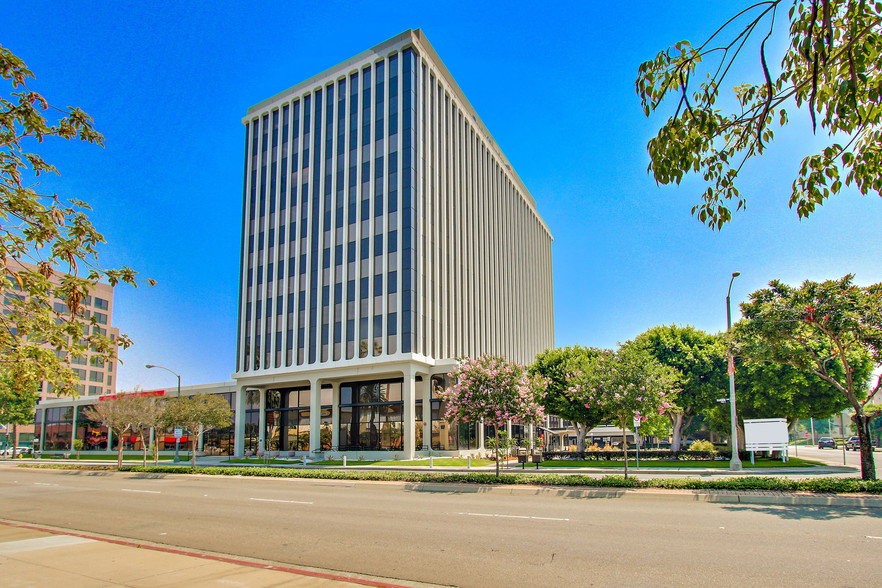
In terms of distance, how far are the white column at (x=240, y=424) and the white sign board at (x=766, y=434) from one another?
4287cm

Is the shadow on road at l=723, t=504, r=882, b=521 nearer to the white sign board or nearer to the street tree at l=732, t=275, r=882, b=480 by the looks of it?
the street tree at l=732, t=275, r=882, b=480

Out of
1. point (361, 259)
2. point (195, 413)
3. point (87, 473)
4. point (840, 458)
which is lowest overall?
point (840, 458)

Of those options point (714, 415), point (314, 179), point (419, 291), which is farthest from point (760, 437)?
point (314, 179)

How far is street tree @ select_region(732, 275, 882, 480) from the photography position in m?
20.4

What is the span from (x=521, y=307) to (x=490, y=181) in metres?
19.7

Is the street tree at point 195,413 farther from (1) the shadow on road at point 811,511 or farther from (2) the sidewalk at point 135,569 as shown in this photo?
(1) the shadow on road at point 811,511

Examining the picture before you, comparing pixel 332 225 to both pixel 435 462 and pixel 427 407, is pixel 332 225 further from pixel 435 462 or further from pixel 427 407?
pixel 435 462

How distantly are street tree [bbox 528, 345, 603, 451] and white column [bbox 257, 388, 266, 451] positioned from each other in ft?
85.3

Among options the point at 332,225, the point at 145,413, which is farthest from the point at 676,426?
the point at 145,413

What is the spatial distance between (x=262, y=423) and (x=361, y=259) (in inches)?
763

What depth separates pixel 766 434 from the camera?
33781 millimetres

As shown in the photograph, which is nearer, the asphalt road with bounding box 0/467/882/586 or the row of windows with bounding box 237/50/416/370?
the asphalt road with bounding box 0/467/882/586

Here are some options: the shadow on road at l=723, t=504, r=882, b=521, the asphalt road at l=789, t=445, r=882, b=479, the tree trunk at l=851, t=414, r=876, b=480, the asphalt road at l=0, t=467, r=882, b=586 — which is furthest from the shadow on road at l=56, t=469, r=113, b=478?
the asphalt road at l=789, t=445, r=882, b=479

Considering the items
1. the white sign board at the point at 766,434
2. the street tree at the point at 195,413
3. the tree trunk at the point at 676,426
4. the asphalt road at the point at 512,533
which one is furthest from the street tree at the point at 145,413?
the tree trunk at the point at 676,426
